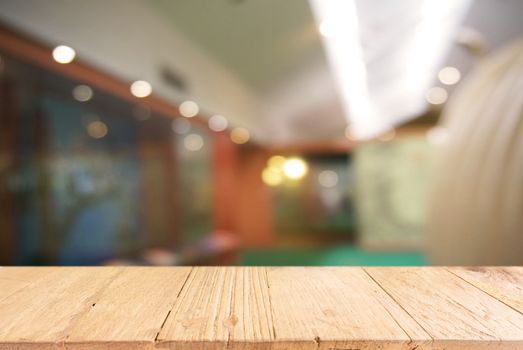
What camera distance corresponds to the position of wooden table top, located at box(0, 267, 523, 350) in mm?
374

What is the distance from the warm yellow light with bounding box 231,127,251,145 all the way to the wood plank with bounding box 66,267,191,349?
4.77m

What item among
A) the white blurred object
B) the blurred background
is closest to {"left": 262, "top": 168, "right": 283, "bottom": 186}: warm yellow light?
the blurred background

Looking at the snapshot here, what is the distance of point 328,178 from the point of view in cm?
692

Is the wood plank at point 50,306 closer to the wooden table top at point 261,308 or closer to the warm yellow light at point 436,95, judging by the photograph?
the wooden table top at point 261,308

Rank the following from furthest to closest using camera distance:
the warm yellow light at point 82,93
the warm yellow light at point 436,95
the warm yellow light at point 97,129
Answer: the warm yellow light at point 436,95 → the warm yellow light at point 97,129 → the warm yellow light at point 82,93

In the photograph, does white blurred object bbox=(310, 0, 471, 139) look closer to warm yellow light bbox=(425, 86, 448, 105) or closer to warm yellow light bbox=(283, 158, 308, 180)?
warm yellow light bbox=(425, 86, 448, 105)

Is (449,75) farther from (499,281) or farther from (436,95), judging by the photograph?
(499,281)

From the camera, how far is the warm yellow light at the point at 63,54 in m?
1.97

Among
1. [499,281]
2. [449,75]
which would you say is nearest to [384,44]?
[449,75]

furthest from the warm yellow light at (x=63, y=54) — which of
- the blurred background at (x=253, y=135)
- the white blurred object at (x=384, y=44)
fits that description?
the white blurred object at (x=384, y=44)

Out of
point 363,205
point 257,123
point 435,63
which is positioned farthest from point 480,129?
point 435,63

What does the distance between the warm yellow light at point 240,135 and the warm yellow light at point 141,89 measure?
7.84ft

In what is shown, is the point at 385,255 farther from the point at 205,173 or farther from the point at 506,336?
the point at 506,336

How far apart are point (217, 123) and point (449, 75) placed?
5.02 m
